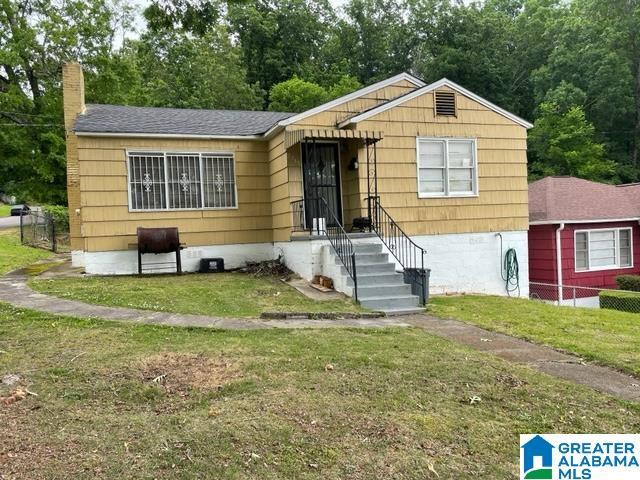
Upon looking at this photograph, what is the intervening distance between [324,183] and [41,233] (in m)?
14.4

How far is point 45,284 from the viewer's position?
9.91 m

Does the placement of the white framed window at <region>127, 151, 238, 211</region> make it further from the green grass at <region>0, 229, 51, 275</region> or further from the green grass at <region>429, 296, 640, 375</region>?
the green grass at <region>429, 296, 640, 375</region>

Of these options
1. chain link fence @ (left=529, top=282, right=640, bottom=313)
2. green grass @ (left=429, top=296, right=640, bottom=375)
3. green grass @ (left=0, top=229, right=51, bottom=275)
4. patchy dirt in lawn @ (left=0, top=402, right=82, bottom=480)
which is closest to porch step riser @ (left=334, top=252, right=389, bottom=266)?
green grass @ (left=429, top=296, right=640, bottom=375)

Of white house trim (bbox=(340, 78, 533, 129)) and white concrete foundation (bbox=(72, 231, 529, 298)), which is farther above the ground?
white house trim (bbox=(340, 78, 533, 129))

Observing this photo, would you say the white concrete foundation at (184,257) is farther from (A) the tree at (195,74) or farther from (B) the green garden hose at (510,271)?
(A) the tree at (195,74)

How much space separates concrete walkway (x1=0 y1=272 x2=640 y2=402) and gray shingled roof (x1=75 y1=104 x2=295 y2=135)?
14.7 ft

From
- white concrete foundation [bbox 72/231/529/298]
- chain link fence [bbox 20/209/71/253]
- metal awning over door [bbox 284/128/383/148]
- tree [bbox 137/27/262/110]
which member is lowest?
white concrete foundation [bbox 72/231/529/298]

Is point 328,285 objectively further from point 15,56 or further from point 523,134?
point 15,56

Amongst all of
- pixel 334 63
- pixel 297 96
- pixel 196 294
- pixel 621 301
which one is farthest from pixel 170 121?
pixel 334 63

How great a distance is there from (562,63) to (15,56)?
30.2 meters

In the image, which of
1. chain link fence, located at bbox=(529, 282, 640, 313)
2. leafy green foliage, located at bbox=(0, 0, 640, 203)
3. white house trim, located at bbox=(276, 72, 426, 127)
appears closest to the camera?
white house trim, located at bbox=(276, 72, 426, 127)

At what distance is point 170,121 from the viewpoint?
1277 centimetres

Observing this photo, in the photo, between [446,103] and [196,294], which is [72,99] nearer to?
[196,294]

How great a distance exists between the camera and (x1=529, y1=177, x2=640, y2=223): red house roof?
1490 centimetres
